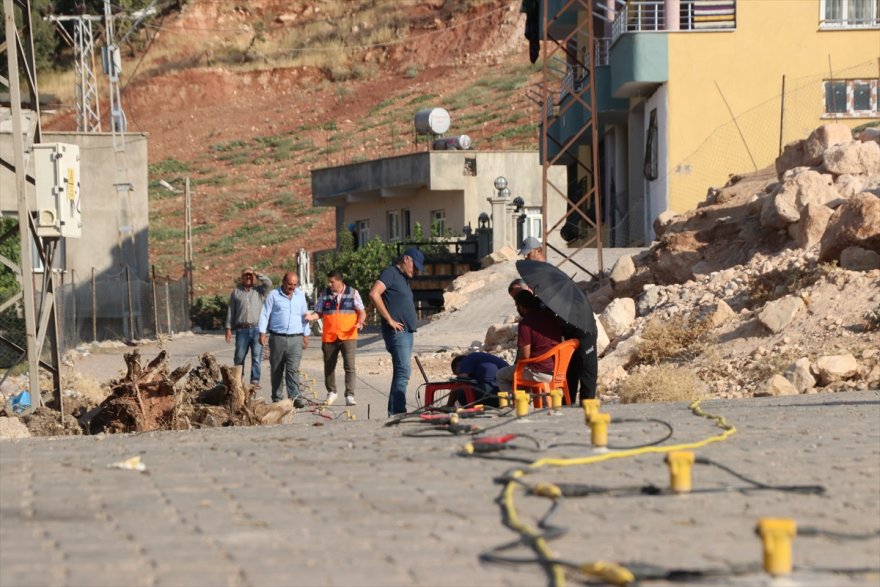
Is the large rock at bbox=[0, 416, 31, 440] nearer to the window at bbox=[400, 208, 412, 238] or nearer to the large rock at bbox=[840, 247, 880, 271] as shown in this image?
the large rock at bbox=[840, 247, 880, 271]

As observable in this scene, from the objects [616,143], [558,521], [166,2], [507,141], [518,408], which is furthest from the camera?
[166,2]

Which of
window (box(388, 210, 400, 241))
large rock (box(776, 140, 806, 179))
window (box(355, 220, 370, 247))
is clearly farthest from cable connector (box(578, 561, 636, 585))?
window (box(355, 220, 370, 247))

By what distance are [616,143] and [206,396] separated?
81.8ft

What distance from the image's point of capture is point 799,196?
20.9 m

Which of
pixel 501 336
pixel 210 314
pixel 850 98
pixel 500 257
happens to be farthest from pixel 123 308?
pixel 850 98

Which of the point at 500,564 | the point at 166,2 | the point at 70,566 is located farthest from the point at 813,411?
the point at 166,2

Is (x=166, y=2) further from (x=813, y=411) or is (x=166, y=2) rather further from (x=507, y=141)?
(x=813, y=411)

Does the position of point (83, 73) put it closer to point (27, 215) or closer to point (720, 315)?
point (720, 315)

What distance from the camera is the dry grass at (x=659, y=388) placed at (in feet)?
45.1

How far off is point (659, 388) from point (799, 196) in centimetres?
817

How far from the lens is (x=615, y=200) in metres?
36.8

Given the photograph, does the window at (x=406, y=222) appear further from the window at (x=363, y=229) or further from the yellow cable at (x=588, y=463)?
the yellow cable at (x=588, y=463)

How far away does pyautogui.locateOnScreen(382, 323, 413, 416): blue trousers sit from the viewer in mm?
12570

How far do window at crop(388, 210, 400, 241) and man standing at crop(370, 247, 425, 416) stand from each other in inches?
1140
